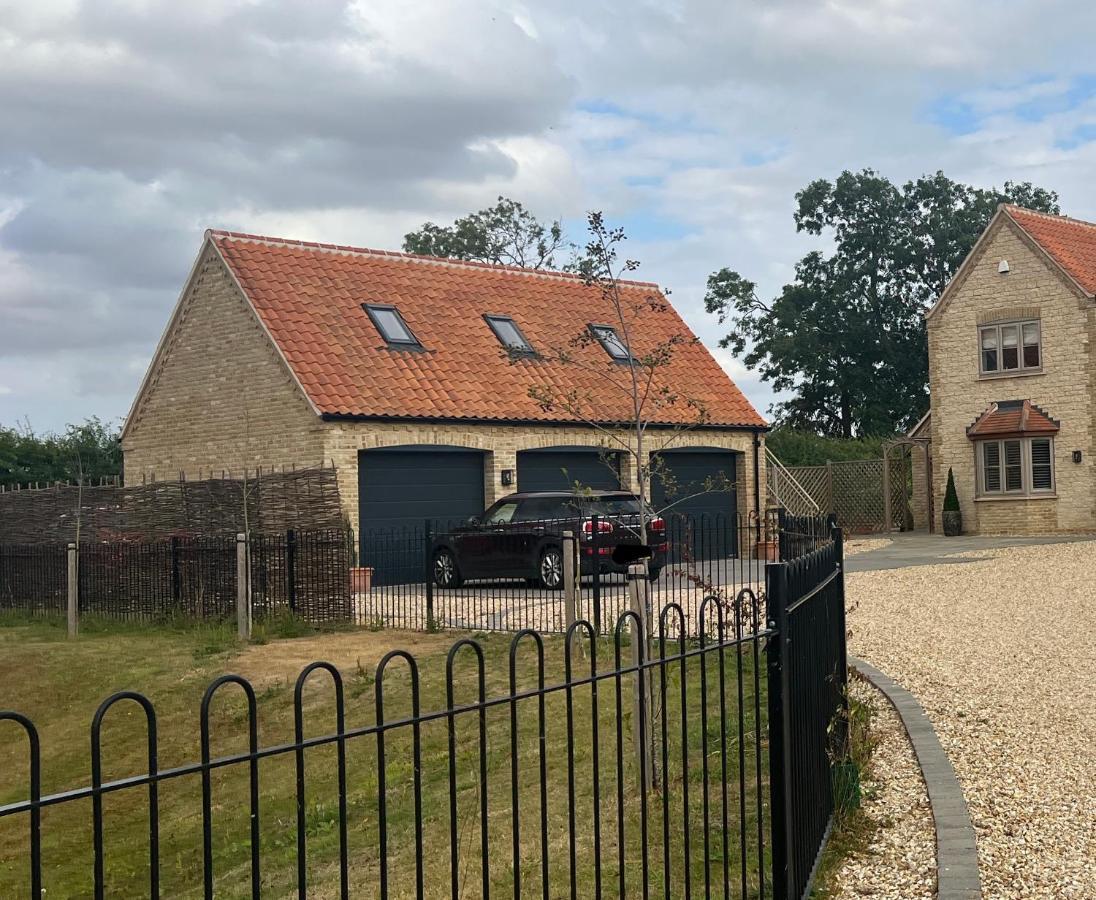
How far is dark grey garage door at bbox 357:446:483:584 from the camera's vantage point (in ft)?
78.8

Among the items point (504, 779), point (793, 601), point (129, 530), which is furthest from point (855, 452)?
point (793, 601)

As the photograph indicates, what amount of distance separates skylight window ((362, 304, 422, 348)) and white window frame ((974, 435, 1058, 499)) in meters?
16.2

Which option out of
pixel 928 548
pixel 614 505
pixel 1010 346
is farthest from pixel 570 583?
pixel 1010 346

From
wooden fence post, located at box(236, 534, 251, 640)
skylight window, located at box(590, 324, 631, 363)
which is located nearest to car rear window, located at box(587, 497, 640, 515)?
wooden fence post, located at box(236, 534, 251, 640)

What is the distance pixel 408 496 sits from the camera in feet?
80.9

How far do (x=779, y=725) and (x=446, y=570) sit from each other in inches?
648

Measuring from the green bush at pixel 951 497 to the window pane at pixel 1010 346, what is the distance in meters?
3.15

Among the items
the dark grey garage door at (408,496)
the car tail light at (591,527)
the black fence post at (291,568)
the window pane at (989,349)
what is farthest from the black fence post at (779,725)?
the window pane at (989,349)

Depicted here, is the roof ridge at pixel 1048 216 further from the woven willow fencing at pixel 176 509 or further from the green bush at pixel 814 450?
the woven willow fencing at pixel 176 509

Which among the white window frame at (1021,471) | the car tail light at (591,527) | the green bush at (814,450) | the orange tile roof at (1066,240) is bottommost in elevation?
the car tail light at (591,527)

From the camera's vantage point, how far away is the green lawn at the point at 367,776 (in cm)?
726

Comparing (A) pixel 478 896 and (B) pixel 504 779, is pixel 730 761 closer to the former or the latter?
(B) pixel 504 779

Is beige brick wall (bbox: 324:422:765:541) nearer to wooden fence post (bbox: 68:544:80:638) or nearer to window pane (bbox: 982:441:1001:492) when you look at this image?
wooden fence post (bbox: 68:544:80:638)

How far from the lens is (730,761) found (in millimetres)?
8906
